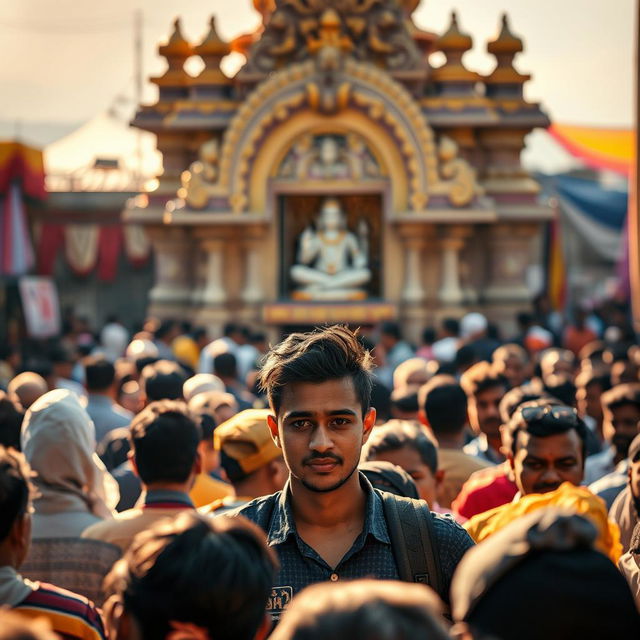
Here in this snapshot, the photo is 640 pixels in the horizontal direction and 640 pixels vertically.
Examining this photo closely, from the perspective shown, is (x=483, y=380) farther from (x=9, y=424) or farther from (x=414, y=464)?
(x=9, y=424)

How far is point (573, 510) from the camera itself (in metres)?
3.12

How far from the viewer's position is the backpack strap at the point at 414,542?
9.98 ft

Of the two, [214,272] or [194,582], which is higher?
[214,272]

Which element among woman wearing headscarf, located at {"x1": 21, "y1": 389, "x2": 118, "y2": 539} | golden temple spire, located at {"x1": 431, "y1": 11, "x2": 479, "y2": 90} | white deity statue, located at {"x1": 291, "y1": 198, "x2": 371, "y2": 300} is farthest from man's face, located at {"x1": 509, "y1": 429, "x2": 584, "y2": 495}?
golden temple spire, located at {"x1": 431, "y1": 11, "x2": 479, "y2": 90}

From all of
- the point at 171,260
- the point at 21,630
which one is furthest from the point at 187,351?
the point at 21,630

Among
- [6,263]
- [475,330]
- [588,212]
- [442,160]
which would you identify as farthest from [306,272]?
[588,212]

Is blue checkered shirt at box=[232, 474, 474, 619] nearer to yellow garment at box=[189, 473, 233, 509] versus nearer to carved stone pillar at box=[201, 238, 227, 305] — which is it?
yellow garment at box=[189, 473, 233, 509]

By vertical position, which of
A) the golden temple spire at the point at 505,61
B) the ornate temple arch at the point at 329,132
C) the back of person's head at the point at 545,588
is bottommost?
the back of person's head at the point at 545,588

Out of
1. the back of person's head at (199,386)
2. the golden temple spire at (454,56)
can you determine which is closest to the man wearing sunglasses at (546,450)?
the back of person's head at (199,386)

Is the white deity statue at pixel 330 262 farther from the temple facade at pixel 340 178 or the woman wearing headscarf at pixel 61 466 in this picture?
the woman wearing headscarf at pixel 61 466

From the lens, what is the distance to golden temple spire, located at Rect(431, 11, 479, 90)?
15891mm

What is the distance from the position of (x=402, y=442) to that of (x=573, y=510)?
155 cm

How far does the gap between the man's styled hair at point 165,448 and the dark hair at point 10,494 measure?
1.25 m

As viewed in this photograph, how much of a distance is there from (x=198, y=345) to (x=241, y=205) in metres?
2.83
